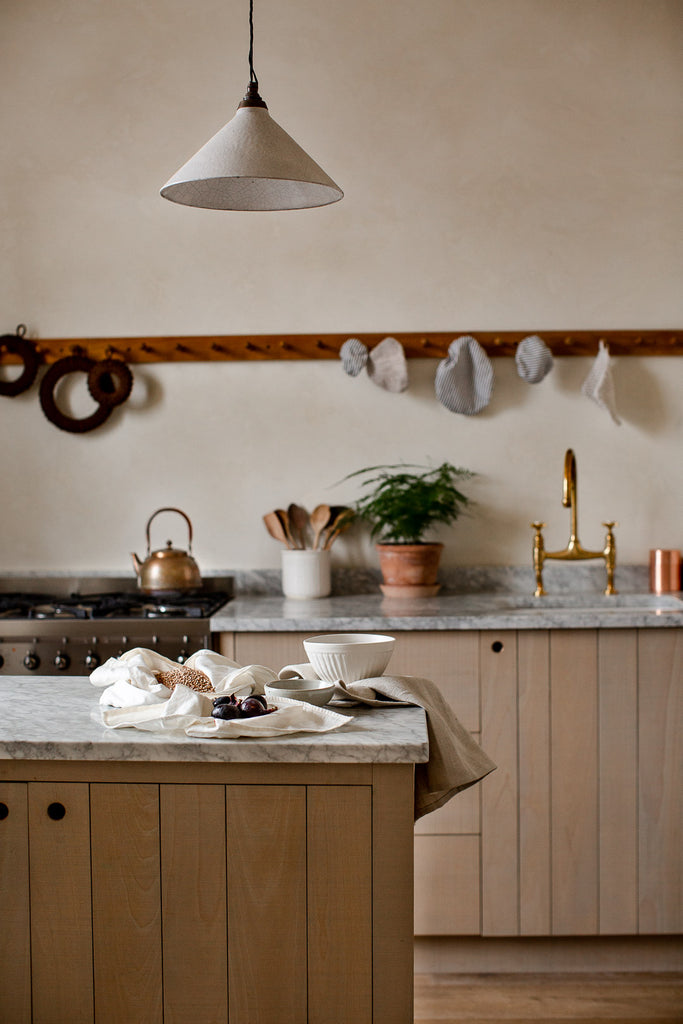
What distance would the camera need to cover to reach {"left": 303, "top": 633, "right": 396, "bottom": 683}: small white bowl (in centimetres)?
168

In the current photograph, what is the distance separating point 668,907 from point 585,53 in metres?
2.77

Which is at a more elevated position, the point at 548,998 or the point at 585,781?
the point at 585,781

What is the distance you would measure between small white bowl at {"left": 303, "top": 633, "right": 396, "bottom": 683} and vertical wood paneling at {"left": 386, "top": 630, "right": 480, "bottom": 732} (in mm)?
1078

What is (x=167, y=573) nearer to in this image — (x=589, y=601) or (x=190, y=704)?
(x=589, y=601)

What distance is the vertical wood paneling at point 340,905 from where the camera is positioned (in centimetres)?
143

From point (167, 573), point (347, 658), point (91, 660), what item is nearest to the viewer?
point (347, 658)

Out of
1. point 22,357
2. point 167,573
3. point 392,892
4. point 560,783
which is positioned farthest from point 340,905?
point 22,357

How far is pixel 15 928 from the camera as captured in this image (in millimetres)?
1473

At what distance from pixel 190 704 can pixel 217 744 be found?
0.39 feet

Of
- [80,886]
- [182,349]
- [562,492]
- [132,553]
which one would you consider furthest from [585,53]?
[80,886]

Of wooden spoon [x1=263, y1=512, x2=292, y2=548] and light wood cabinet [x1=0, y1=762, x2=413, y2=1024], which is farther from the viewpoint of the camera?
wooden spoon [x1=263, y1=512, x2=292, y2=548]

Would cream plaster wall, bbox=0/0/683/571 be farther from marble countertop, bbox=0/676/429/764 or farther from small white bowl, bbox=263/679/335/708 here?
marble countertop, bbox=0/676/429/764

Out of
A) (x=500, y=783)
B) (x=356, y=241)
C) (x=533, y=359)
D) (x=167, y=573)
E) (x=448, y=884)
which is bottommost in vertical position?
(x=448, y=884)

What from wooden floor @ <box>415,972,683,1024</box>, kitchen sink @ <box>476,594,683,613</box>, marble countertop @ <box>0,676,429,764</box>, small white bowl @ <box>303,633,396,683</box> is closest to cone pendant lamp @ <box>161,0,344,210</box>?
small white bowl @ <box>303,633,396,683</box>
